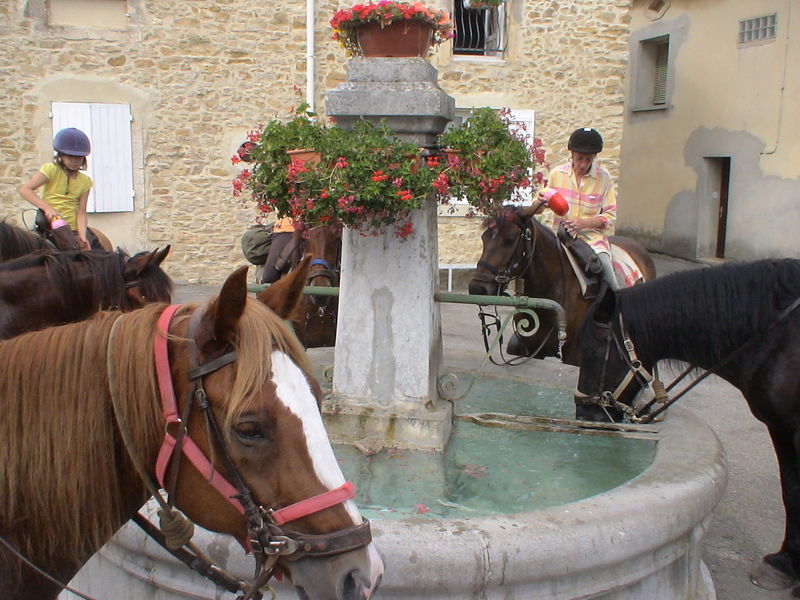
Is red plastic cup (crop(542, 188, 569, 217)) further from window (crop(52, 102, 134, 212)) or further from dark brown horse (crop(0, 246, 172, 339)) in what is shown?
window (crop(52, 102, 134, 212))

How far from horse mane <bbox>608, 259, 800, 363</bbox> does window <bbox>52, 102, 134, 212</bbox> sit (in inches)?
361

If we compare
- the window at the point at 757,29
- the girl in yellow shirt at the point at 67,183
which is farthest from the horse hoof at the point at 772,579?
the window at the point at 757,29

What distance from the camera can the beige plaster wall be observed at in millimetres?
13953

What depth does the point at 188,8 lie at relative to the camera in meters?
11.2

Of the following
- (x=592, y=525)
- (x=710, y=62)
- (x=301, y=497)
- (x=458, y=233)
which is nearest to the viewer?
(x=301, y=497)

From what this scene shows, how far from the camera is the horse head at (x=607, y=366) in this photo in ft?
13.3

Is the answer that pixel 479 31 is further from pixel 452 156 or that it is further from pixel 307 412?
pixel 307 412

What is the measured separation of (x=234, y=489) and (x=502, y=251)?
4177mm

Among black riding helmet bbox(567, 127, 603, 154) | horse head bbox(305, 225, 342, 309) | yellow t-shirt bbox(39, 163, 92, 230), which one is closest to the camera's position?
horse head bbox(305, 225, 342, 309)

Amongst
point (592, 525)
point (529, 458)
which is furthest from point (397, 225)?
point (592, 525)

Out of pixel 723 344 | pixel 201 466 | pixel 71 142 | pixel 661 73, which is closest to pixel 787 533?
pixel 723 344

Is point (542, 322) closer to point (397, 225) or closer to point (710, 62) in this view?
point (397, 225)

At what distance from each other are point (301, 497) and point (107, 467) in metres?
0.43

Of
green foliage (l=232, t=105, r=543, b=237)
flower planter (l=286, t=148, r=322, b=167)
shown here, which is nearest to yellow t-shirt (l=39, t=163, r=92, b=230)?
green foliage (l=232, t=105, r=543, b=237)
